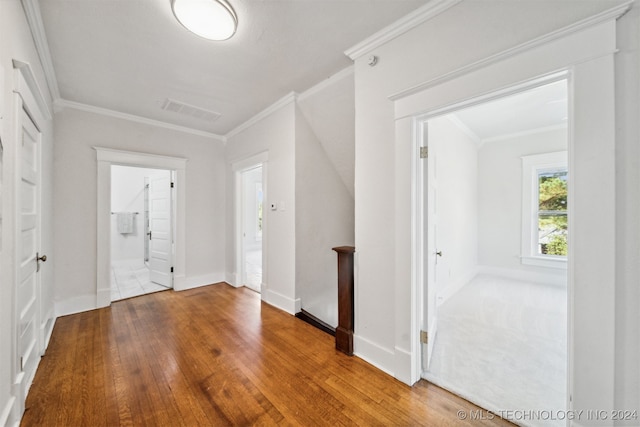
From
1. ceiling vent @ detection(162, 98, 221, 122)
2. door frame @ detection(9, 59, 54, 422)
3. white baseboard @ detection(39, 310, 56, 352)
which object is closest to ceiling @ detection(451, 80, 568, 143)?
ceiling vent @ detection(162, 98, 221, 122)

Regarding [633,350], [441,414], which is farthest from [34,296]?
[633,350]

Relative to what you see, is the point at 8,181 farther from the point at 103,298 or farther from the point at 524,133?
the point at 524,133

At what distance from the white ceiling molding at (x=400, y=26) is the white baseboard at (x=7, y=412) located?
3.18m

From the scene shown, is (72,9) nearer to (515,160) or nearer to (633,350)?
(633,350)

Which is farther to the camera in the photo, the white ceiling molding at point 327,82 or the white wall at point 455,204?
the white wall at point 455,204

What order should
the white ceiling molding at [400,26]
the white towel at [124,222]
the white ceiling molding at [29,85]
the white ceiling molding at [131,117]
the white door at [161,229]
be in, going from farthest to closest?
the white towel at [124,222] < the white door at [161,229] < the white ceiling molding at [131,117] < the white ceiling molding at [400,26] < the white ceiling molding at [29,85]

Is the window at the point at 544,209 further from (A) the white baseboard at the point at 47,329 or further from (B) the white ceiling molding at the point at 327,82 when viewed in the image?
(A) the white baseboard at the point at 47,329

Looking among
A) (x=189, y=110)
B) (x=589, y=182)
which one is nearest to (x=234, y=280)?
(x=189, y=110)

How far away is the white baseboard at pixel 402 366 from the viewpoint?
1757 millimetres

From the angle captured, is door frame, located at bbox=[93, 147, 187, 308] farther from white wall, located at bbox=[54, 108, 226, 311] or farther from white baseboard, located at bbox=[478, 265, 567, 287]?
white baseboard, located at bbox=[478, 265, 567, 287]

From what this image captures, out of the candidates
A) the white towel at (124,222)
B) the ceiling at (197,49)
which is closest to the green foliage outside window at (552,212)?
the ceiling at (197,49)

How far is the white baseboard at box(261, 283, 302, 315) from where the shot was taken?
301 centimetres

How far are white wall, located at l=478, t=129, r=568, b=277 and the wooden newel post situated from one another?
3997mm

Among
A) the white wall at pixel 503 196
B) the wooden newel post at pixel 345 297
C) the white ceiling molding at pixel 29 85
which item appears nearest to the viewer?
the white ceiling molding at pixel 29 85
